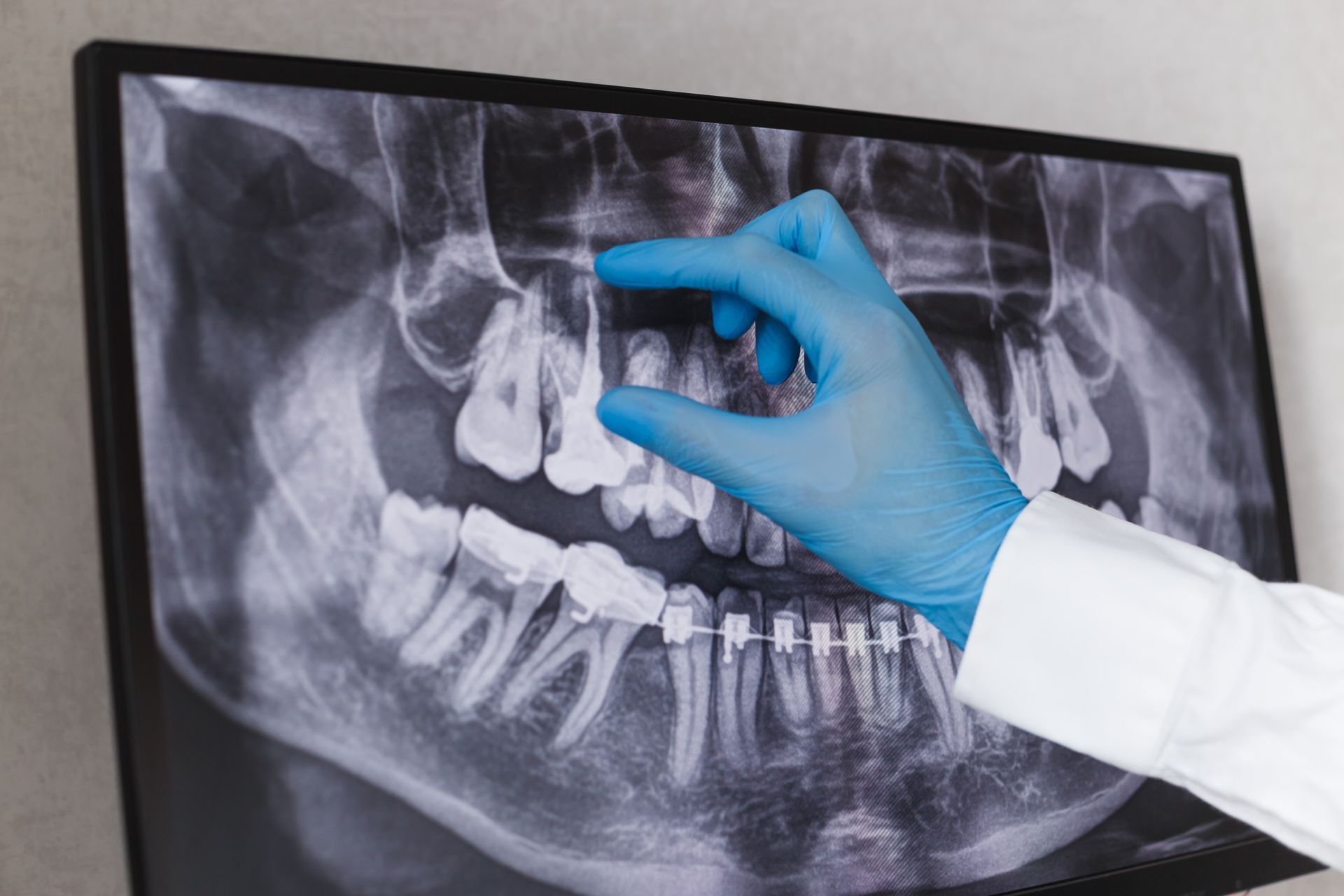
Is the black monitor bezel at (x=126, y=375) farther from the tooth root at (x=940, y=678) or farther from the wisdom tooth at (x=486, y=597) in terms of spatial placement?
the tooth root at (x=940, y=678)

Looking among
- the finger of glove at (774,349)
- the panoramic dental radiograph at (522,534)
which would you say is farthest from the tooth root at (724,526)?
the finger of glove at (774,349)

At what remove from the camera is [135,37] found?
85cm

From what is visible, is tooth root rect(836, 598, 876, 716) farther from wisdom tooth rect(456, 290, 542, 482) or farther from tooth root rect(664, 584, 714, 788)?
wisdom tooth rect(456, 290, 542, 482)

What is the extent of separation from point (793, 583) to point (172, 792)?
48 centimetres

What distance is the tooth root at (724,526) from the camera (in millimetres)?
835

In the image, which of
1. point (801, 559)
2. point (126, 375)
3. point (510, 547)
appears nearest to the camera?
point (126, 375)

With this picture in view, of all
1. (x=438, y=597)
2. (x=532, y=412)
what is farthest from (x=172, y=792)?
(x=532, y=412)

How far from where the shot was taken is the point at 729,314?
84 cm

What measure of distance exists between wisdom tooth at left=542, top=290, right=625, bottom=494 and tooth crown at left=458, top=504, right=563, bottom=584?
1.8 inches

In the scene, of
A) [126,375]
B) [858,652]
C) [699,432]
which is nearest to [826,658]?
[858,652]

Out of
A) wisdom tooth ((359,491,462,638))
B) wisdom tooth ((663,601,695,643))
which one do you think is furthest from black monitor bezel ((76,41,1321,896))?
wisdom tooth ((663,601,695,643))

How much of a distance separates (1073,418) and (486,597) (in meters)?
0.61

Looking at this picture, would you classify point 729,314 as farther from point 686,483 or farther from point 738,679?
point 738,679

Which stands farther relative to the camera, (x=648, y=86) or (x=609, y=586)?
(x=648, y=86)
